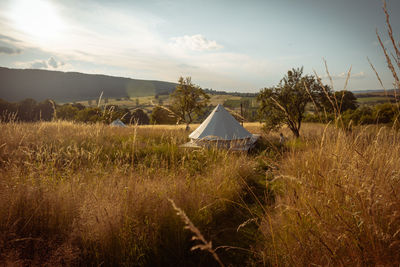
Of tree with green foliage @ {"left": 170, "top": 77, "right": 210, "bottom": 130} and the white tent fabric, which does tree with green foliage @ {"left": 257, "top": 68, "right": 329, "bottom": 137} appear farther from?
tree with green foliage @ {"left": 170, "top": 77, "right": 210, "bottom": 130}

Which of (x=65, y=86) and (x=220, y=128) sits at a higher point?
(x=65, y=86)

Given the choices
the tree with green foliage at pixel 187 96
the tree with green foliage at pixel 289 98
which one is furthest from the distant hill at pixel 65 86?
the tree with green foliage at pixel 289 98

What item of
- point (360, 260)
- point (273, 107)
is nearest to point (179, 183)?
point (360, 260)

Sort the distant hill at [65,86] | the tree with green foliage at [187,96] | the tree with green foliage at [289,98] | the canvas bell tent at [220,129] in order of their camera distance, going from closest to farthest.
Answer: the canvas bell tent at [220,129], the tree with green foliage at [289,98], the tree with green foliage at [187,96], the distant hill at [65,86]

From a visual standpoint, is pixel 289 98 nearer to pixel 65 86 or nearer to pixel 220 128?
pixel 220 128

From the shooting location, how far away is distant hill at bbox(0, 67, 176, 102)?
87.9 meters

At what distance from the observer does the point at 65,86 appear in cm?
10631

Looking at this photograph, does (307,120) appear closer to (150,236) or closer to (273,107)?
(273,107)

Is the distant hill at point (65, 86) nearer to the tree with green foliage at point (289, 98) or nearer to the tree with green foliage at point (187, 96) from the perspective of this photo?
the tree with green foliage at point (187, 96)

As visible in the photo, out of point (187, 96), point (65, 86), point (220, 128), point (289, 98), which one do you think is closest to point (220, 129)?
point (220, 128)

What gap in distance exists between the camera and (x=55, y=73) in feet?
360

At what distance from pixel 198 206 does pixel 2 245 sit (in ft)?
5.34

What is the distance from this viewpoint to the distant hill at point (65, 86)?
87.9 meters

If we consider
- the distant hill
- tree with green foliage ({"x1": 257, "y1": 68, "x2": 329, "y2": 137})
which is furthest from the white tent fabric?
the distant hill
